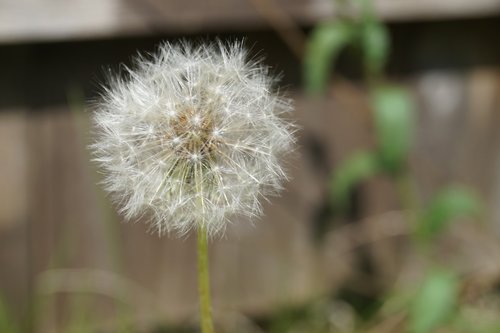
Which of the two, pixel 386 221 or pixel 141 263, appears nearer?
pixel 141 263

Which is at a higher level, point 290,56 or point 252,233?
point 290,56

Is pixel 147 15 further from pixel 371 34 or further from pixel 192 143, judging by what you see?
pixel 192 143

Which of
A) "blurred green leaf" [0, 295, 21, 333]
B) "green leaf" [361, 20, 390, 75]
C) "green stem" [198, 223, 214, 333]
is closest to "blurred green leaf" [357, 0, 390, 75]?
"green leaf" [361, 20, 390, 75]

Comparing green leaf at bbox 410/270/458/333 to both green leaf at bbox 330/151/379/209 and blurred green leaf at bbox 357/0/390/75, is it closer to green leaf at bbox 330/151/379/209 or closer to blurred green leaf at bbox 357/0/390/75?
green leaf at bbox 330/151/379/209

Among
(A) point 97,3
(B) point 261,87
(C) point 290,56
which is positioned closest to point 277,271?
(C) point 290,56

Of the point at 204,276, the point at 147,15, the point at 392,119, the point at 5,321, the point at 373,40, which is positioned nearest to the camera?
the point at 204,276

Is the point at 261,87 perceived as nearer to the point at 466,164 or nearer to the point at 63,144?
the point at 63,144

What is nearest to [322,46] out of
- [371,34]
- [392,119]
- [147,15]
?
[371,34]
